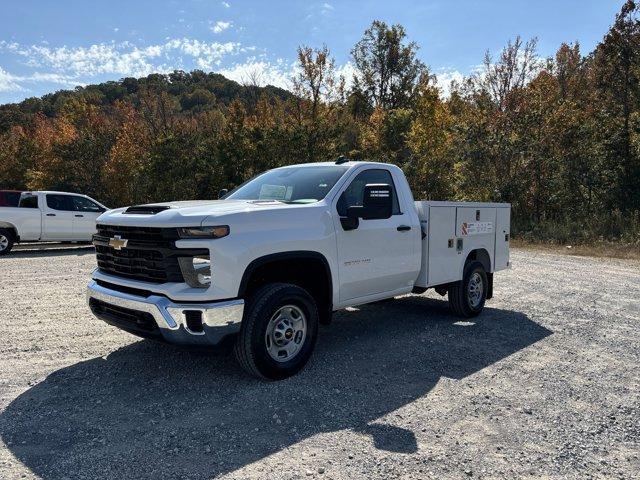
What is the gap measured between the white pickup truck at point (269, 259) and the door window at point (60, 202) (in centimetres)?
1126

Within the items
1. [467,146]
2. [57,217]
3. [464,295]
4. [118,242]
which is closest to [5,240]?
[57,217]

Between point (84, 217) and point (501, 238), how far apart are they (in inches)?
494

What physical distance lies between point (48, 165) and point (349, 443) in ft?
107

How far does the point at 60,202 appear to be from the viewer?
49.2ft

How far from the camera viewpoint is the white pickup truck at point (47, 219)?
1413 cm

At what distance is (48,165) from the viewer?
3086cm

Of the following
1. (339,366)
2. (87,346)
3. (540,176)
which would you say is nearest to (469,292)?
(339,366)

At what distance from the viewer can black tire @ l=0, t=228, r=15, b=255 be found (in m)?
14.1

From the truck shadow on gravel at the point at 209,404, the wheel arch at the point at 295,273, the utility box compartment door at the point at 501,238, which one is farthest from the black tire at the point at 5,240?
the utility box compartment door at the point at 501,238

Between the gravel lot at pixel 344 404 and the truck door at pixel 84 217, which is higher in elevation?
the truck door at pixel 84 217

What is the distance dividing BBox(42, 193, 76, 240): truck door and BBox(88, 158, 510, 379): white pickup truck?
11.2m

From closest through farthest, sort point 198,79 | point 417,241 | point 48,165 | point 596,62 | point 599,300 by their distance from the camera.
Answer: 1. point 417,241
2. point 599,300
3. point 596,62
4. point 48,165
5. point 198,79

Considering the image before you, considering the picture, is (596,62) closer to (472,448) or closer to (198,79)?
(472,448)

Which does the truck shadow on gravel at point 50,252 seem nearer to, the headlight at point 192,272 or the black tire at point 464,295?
the black tire at point 464,295
